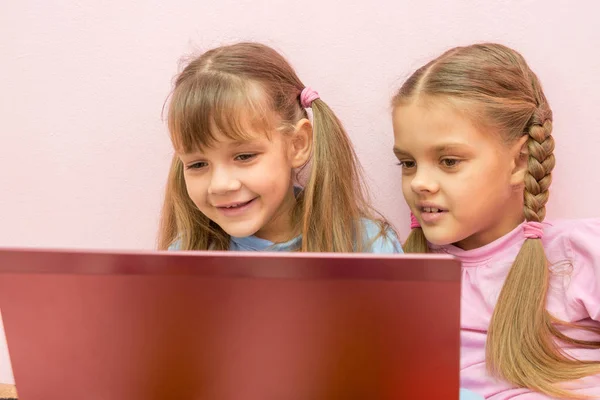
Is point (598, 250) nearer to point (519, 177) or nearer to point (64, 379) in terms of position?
point (519, 177)

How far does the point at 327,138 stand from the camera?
38.5 inches

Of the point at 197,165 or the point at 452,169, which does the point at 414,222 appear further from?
the point at 197,165

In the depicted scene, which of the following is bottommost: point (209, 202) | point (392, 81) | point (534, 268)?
point (534, 268)

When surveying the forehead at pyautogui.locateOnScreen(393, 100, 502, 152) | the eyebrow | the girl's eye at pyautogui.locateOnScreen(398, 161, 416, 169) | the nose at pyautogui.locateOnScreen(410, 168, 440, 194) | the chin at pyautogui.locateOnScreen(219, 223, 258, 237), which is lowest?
the chin at pyautogui.locateOnScreen(219, 223, 258, 237)

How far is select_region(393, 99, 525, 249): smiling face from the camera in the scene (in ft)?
2.94

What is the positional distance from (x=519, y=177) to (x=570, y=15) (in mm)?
308

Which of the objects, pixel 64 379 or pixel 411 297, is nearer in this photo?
pixel 411 297

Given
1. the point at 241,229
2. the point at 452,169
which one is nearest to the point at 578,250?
the point at 452,169

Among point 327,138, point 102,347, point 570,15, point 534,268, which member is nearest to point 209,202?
point 327,138

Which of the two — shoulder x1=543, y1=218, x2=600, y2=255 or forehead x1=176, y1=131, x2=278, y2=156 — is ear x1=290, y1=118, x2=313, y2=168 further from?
shoulder x1=543, y1=218, x2=600, y2=255

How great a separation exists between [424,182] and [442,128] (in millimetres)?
81

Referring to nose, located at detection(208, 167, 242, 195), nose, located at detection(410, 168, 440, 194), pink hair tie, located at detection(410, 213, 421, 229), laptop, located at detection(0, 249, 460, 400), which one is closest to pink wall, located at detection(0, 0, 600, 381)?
pink hair tie, located at detection(410, 213, 421, 229)

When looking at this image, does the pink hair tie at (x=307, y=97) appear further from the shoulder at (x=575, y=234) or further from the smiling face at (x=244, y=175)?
the shoulder at (x=575, y=234)

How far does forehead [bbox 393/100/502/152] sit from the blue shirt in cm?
16
